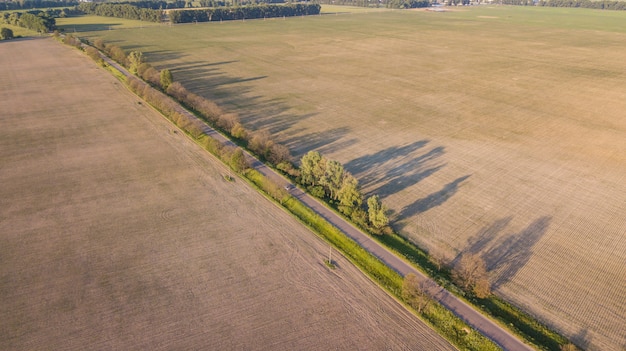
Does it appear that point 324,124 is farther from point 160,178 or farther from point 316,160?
point 160,178

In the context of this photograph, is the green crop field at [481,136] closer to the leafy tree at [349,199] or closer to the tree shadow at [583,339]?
the tree shadow at [583,339]

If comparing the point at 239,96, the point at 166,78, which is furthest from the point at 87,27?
the point at 239,96

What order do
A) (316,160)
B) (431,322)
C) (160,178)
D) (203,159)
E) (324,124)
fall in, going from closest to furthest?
(431,322), (316,160), (160,178), (203,159), (324,124)

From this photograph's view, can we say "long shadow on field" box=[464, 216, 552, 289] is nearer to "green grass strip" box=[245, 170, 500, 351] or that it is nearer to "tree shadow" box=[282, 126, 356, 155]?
"green grass strip" box=[245, 170, 500, 351]

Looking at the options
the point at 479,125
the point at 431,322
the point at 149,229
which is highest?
the point at 479,125

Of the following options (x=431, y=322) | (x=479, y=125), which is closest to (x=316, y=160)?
(x=431, y=322)

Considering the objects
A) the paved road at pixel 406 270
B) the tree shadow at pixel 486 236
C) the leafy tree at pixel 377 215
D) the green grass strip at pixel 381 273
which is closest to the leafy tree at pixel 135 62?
the paved road at pixel 406 270

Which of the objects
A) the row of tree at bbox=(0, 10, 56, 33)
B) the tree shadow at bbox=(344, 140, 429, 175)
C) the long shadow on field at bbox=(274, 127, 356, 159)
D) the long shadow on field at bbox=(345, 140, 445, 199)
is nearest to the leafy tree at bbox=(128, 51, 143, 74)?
the long shadow on field at bbox=(274, 127, 356, 159)
